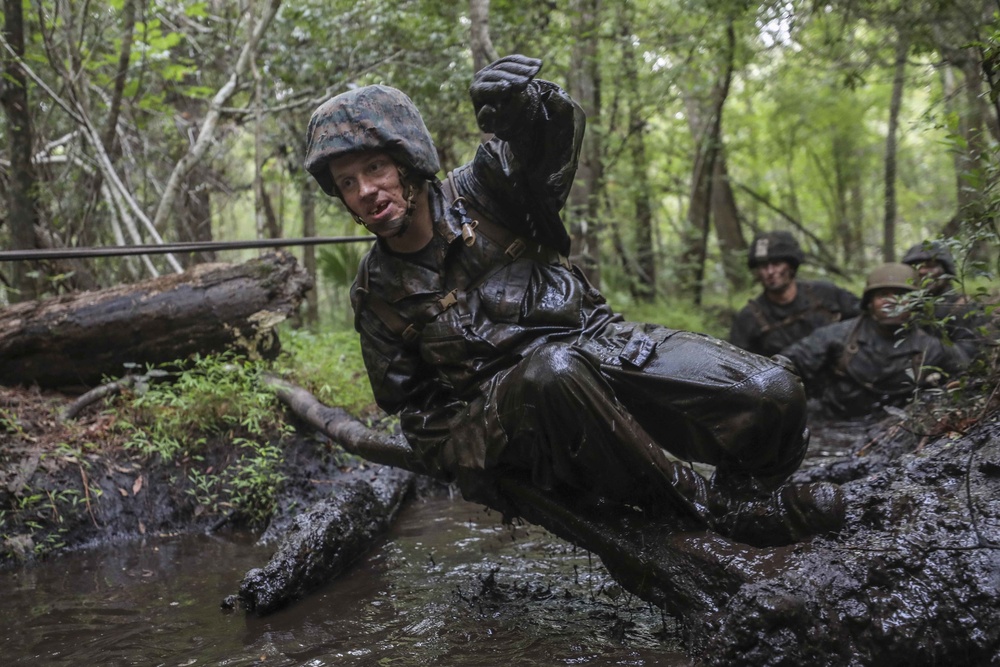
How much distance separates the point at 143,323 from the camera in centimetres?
570

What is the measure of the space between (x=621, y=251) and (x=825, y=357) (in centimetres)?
413

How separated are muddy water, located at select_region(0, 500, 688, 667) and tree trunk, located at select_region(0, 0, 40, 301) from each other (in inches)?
145

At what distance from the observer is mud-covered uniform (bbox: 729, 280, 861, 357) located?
28.8 ft

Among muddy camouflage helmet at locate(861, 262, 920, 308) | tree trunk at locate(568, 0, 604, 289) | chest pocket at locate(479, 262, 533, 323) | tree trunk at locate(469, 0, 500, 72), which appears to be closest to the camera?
chest pocket at locate(479, 262, 533, 323)

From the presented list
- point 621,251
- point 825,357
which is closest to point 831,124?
point 621,251

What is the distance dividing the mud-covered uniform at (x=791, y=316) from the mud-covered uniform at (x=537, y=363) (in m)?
5.81

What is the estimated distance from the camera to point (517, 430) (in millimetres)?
2920

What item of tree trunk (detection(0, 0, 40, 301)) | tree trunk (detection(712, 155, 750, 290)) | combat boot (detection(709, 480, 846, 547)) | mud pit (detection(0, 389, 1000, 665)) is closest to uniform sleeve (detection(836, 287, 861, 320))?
tree trunk (detection(712, 155, 750, 290))

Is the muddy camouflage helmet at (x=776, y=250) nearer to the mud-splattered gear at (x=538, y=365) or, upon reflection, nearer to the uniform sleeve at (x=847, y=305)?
the uniform sleeve at (x=847, y=305)

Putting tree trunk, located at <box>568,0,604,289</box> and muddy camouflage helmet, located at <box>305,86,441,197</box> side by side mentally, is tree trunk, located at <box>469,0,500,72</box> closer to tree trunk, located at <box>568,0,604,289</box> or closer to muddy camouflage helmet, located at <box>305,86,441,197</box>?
tree trunk, located at <box>568,0,604,289</box>

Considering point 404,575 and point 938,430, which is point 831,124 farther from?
point 404,575

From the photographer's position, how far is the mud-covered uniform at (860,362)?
7.12 meters

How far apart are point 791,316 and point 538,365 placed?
22.4ft

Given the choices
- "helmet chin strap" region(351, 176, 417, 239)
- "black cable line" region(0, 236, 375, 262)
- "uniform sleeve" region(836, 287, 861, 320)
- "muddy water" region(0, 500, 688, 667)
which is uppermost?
"helmet chin strap" region(351, 176, 417, 239)
